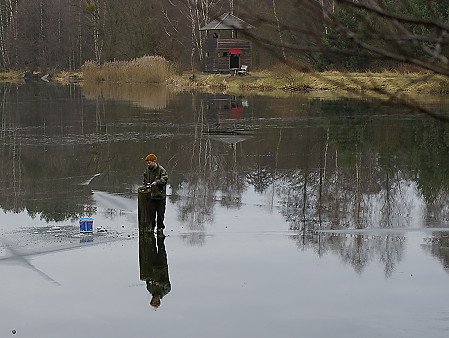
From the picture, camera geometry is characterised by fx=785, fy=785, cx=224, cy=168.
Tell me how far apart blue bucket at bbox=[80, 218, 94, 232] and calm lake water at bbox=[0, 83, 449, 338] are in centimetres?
17

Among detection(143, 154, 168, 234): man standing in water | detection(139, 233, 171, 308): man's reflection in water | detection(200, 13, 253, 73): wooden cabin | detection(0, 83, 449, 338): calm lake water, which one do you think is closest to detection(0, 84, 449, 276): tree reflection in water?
detection(0, 83, 449, 338): calm lake water

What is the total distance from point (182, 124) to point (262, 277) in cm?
2210

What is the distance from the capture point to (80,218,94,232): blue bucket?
46.0ft

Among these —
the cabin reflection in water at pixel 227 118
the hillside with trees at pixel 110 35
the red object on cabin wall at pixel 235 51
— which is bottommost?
the cabin reflection in water at pixel 227 118

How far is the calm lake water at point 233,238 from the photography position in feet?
33.1

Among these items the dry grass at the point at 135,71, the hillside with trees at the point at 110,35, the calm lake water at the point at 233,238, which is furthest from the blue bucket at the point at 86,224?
the dry grass at the point at 135,71

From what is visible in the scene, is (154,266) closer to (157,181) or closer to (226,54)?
(157,181)

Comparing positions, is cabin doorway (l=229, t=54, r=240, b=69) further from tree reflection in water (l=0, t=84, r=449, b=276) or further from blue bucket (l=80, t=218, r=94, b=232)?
blue bucket (l=80, t=218, r=94, b=232)

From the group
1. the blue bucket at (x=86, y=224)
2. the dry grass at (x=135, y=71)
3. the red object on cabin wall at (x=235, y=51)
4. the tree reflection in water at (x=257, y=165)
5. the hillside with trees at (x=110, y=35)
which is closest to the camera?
the blue bucket at (x=86, y=224)

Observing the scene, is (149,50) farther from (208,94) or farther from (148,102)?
(148,102)

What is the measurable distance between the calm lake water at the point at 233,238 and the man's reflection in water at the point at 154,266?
0.13 feet

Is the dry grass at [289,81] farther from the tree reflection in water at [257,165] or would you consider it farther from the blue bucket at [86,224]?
the blue bucket at [86,224]

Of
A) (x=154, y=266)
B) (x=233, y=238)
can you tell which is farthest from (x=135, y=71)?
(x=154, y=266)

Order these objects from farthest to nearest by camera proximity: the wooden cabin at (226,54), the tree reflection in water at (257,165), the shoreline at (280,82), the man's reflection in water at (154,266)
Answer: the wooden cabin at (226,54)
the shoreline at (280,82)
the tree reflection in water at (257,165)
the man's reflection in water at (154,266)
